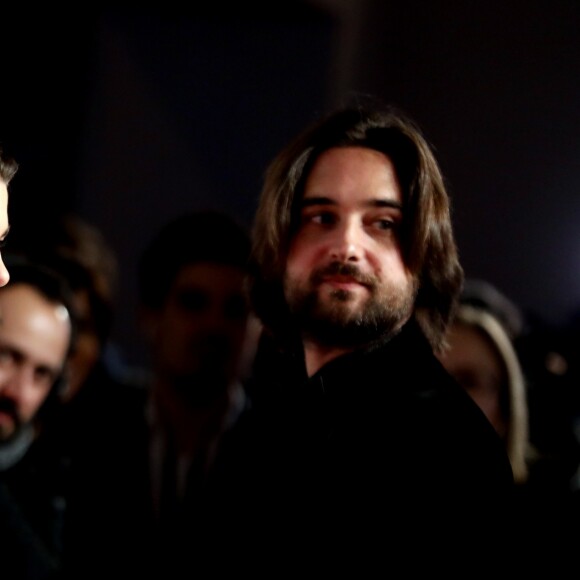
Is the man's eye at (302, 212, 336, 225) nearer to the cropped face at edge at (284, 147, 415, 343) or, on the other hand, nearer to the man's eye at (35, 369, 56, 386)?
the cropped face at edge at (284, 147, 415, 343)

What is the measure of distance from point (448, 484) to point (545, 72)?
646mm

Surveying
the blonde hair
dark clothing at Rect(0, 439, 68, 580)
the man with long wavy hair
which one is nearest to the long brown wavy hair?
the man with long wavy hair

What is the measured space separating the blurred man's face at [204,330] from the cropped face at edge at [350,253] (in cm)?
36

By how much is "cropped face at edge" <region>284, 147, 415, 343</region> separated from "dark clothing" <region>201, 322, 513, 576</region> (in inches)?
1.5

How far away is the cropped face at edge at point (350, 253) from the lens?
2.83ft

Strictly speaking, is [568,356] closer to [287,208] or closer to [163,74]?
[287,208]

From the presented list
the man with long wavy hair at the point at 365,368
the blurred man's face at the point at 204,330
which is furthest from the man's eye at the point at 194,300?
the man with long wavy hair at the point at 365,368

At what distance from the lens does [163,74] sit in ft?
6.60

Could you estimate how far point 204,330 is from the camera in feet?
4.16

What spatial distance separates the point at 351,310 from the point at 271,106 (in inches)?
38.0

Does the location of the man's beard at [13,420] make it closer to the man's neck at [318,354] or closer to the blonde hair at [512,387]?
the man's neck at [318,354]

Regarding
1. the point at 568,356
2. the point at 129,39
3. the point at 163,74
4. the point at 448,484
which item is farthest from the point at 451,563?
the point at 129,39

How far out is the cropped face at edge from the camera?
2.83 feet

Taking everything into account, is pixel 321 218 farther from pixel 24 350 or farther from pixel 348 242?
pixel 24 350
